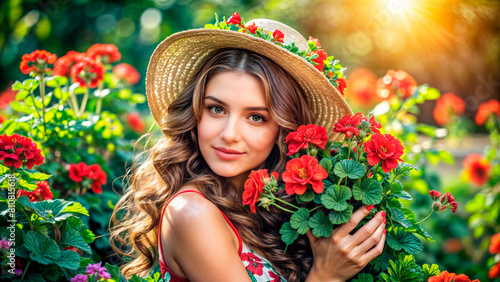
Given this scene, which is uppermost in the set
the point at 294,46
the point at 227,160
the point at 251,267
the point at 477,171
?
the point at 294,46

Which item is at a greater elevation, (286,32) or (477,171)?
(286,32)

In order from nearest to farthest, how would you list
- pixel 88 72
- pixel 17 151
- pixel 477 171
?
pixel 17 151 < pixel 88 72 < pixel 477 171

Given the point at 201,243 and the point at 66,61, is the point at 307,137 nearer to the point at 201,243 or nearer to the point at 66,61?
the point at 201,243

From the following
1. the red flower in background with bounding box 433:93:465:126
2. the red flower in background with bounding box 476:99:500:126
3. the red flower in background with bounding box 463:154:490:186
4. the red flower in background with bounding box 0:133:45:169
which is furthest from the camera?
the red flower in background with bounding box 463:154:490:186

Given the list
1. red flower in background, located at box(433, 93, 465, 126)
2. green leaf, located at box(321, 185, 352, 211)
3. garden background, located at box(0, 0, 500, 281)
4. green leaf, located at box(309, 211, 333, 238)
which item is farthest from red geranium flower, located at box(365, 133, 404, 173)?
A: red flower in background, located at box(433, 93, 465, 126)

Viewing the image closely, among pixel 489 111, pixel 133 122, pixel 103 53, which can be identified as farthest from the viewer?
pixel 133 122

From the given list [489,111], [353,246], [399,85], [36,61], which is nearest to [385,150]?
[353,246]

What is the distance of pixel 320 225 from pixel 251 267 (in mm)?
377

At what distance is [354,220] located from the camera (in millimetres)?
1487

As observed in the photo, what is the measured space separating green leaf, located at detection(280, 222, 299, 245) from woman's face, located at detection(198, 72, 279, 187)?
0.33 meters

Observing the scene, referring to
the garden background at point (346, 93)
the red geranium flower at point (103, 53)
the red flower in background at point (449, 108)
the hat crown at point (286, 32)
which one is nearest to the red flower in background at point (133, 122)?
the garden background at point (346, 93)

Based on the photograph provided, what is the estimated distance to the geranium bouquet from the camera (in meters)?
1.42

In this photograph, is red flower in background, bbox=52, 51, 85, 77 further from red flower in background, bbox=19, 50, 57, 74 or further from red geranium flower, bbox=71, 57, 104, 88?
red flower in background, bbox=19, 50, 57, 74

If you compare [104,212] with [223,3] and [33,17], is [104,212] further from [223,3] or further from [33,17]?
[33,17]
